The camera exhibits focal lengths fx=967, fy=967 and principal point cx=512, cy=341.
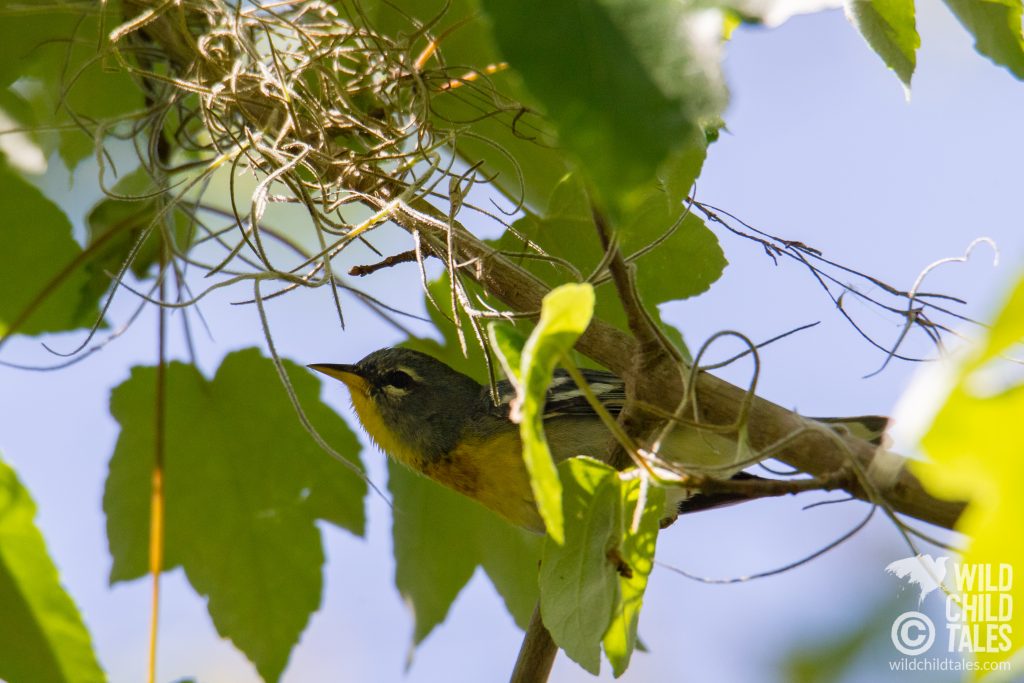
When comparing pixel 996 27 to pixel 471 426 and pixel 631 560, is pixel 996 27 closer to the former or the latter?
pixel 631 560

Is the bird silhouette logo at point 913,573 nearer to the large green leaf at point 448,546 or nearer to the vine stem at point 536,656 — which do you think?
the vine stem at point 536,656

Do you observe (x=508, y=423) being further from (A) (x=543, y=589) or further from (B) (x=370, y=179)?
(A) (x=543, y=589)

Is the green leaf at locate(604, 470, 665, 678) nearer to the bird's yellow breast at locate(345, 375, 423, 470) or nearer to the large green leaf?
the large green leaf

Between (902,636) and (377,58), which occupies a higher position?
(377,58)

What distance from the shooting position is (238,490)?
1.95 m

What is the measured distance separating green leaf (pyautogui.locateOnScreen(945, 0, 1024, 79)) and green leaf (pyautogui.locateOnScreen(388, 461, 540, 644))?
3.95 feet

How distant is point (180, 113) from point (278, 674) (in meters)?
1.12

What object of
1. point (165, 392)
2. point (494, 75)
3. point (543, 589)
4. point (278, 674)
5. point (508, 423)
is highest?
point (494, 75)

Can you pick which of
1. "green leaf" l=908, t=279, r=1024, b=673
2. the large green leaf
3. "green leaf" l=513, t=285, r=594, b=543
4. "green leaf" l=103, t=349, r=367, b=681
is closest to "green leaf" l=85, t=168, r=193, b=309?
"green leaf" l=103, t=349, r=367, b=681

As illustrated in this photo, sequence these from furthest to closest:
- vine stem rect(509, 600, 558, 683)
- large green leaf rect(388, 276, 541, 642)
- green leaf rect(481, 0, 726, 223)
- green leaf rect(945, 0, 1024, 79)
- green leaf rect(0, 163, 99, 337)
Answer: large green leaf rect(388, 276, 541, 642) → green leaf rect(0, 163, 99, 337) → vine stem rect(509, 600, 558, 683) → green leaf rect(945, 0, 1024, 79) → green leaf rect(481, 0, 726, 223)

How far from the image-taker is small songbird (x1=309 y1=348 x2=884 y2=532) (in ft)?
7.27

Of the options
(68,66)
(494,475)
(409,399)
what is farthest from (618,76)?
(409,399)

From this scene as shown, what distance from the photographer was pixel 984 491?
438 mm

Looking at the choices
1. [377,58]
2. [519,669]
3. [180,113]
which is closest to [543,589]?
[519,669]
